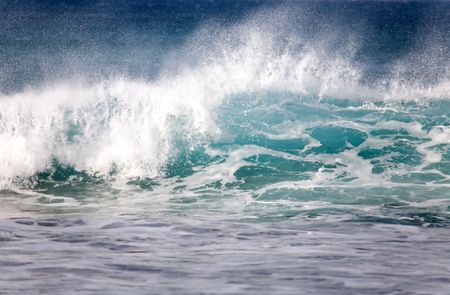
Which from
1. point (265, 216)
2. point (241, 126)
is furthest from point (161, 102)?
point (265, 216)

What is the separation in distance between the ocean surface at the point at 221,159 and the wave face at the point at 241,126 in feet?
0.18

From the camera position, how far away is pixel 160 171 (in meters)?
13.0

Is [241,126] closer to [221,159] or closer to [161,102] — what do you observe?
[221,159]

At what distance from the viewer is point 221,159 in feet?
43.9

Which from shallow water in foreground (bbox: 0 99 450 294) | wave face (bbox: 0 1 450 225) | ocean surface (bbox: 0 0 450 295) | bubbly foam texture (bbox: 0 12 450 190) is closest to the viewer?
shallow water in foreground (bbox: 0 99 450 294)

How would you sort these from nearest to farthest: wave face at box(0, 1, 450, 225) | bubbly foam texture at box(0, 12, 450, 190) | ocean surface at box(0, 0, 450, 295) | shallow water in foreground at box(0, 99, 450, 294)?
1. shallow water in foreground at box(0, 99, 450, 294)
2. ocean surface at box(0, 0, 450, 295)
3. wave face at box(0, 1, 450, 225)
4. bubbly foam texture at box(0, 12, 450, 190)

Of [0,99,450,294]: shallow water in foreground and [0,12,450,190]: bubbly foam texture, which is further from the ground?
[0,12,450,190]: bubbly foam texture

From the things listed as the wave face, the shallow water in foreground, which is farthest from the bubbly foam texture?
the shallow water in foreground

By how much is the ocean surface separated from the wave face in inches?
2.2

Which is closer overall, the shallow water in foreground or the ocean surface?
the shallow water in foreground

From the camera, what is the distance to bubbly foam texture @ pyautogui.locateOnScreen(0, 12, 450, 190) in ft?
44.5

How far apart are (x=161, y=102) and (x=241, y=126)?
2155 millimetres

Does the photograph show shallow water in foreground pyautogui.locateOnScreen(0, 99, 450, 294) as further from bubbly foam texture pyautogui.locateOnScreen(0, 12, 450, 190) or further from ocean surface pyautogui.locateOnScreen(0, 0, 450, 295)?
bubbly foam texture pyautogui.locateOnScreen(0, 12, 450, 190)

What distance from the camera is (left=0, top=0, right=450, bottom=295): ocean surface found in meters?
5.60
